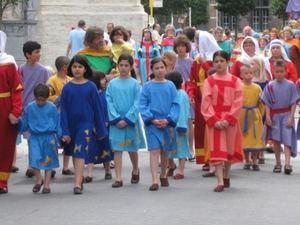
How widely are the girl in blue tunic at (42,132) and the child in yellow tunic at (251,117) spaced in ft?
9.79

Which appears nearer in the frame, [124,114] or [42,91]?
[42,91]

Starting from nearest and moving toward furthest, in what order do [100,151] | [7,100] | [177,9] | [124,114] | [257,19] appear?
[7,100] < [124,114] < [100,151] < [177,9] < [257,19]

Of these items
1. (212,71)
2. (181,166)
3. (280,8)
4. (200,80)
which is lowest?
(181,166)

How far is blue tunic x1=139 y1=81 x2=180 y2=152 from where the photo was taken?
1113cm

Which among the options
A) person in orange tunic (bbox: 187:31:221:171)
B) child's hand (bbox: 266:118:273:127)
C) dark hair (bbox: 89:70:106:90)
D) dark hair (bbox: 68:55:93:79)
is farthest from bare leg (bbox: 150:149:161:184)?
child's hand (bbox: 266:118:273:127)

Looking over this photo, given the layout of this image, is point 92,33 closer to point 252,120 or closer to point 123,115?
point 123,115

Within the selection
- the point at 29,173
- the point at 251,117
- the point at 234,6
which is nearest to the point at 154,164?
the point at 29,173

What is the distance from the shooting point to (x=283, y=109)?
42.1 ft

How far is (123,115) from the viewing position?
11414 millimetres

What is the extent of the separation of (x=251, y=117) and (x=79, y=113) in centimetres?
304

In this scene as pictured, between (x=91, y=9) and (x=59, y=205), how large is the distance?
18.0 metres

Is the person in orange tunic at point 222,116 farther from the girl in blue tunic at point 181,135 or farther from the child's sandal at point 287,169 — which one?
the child's sandal at point 287,169

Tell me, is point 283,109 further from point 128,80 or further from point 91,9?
point 91,9

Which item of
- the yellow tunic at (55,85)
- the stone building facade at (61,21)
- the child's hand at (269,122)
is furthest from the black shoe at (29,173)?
the stone building facade at (61,21)
